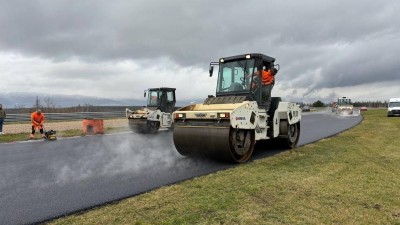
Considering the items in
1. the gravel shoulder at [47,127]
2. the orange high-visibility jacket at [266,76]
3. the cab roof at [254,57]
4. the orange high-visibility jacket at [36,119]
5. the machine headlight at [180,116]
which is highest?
the cab roof at [254,57]

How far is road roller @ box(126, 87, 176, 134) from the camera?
55.3 ft

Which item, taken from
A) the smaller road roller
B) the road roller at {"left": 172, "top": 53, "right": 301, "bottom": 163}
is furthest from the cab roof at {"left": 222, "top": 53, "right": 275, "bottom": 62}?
the smaller road roller

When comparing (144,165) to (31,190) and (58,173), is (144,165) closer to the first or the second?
(58,173)

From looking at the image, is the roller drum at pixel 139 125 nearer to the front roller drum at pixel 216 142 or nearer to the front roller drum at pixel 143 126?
the front roller drum at pixel 143 126

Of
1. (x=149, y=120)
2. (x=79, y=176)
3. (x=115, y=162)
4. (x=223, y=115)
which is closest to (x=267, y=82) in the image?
(x=223, y=115)

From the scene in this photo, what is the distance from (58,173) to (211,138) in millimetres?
3274

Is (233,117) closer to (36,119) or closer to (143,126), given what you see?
(143,126)

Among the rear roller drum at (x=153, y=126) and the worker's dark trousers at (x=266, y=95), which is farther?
the rear roller drum at (x=153, y=126)

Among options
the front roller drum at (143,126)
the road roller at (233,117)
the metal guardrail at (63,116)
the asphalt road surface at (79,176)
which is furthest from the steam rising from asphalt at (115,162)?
the metal guardrail at (63,116)

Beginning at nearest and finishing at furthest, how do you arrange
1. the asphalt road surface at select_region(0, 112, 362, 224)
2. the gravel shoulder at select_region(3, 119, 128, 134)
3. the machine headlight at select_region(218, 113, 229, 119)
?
the asphalt road surface at select_region(0, 112, 362, 224) → the machine headlight at select_region(218, 113, 229, 119) → the gravel shoulder at select_region(3, 119, 128, 134)

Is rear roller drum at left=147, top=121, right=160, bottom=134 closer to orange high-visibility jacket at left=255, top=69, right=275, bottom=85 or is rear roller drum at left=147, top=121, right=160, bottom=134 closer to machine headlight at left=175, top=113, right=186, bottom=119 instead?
machine headlight at left=175, top=113, right=186, bottom=119

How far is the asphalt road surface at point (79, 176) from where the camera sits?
4.95 meters

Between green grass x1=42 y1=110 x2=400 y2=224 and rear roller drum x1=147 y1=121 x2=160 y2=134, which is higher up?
rear roller drum x1=147 y1=121 x2=160 y2=134

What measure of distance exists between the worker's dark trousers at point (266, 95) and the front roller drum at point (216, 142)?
1.16 metres
